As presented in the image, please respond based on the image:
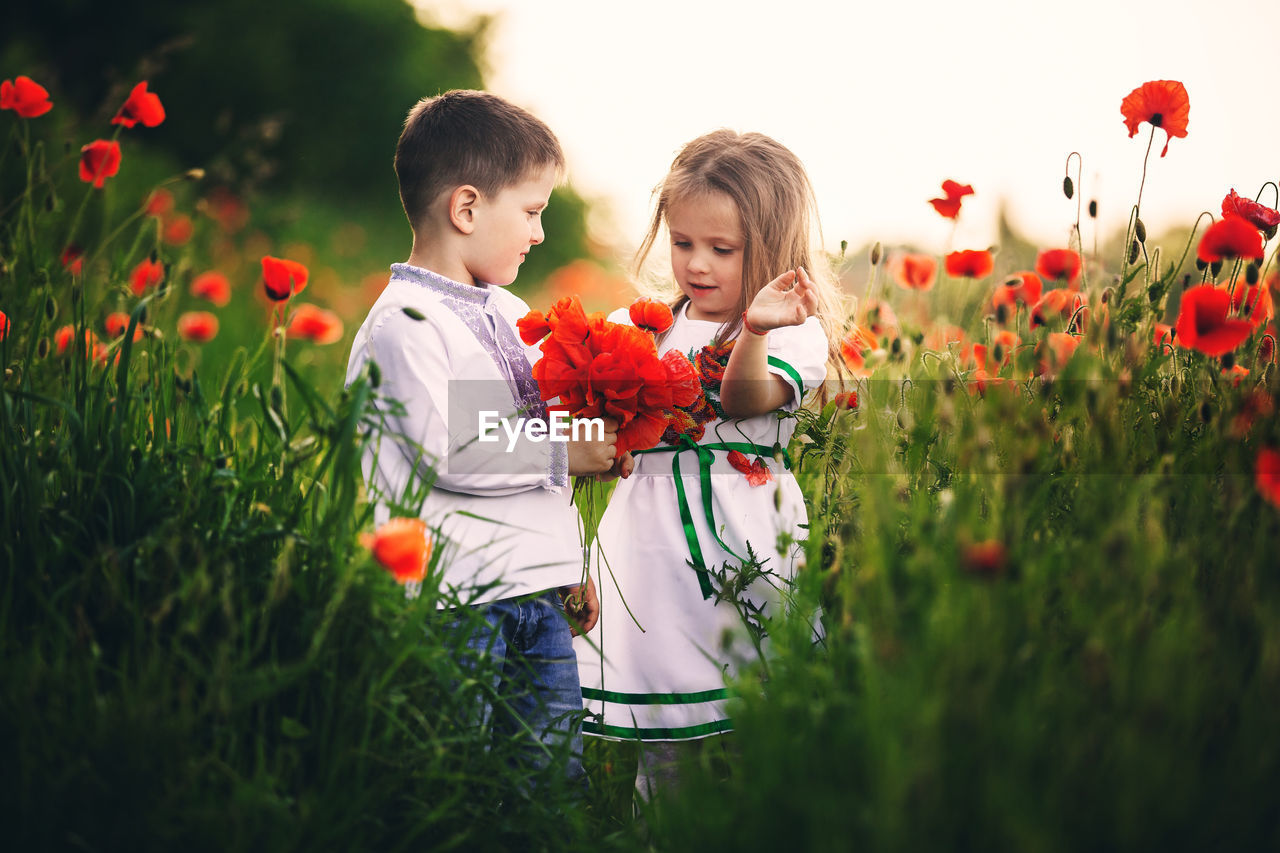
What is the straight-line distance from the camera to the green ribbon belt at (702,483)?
200cm

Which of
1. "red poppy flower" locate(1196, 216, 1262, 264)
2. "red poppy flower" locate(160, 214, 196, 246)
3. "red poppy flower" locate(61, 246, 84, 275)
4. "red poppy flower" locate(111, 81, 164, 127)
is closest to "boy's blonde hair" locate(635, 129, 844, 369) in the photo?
"red poppy flower" locate(1196, 216, 1262, 264)

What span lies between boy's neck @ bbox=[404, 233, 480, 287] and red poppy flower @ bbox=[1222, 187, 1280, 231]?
1.64 meters

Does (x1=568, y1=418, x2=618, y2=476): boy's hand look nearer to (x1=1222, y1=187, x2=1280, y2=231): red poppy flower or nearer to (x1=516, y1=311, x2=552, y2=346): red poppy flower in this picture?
(x1=516, y1=311, x2=552, y2=346): red poppy flower

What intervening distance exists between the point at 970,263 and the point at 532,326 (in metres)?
1.42

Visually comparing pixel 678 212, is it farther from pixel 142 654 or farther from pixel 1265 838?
pixel 1265 838

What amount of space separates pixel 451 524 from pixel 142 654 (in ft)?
1.99

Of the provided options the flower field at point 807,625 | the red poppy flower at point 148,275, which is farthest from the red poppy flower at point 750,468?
the red poppy flower at point 148,275

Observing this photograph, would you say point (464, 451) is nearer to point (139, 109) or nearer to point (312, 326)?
point (312, 326)

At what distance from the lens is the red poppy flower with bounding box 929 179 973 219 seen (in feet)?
7.99

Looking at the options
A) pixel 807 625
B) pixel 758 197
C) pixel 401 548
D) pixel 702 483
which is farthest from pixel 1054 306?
pixel 401 548

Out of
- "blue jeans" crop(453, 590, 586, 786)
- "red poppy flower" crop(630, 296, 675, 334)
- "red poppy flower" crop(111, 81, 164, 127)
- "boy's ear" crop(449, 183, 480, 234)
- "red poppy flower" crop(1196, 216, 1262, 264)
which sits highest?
"red poppy flower" crop(111, 81, 164, 127)

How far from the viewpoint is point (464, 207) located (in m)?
1.97

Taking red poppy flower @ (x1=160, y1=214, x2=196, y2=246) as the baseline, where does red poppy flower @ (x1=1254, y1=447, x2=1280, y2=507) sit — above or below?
below

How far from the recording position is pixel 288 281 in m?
1.97
